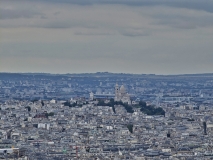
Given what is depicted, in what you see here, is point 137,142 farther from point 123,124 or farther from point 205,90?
point 205,90

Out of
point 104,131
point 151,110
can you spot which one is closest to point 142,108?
point 151,110

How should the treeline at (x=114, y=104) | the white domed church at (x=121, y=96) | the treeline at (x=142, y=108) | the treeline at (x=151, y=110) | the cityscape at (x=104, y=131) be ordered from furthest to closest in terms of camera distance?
the white domed church at (x=121, y=96) → the treeline at (x=114, y=104) → the treeline at (x=142, y=108) → the treeline at (x=151, y=110) → the cityscape at (x=104, y=131)

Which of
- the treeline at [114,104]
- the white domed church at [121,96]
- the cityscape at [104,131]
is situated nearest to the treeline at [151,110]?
the cityscape at [104,131]

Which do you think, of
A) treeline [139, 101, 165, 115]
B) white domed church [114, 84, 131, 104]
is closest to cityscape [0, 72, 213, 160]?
treeline [139, 101, 165, 115]

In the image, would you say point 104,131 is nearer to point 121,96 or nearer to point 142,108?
point 142,108

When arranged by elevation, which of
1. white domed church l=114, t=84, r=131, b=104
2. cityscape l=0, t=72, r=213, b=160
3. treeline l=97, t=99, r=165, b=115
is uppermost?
white domed church l=114, t=84, r=131, b=104

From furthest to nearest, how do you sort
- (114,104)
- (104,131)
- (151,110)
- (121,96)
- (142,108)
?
(121,96) < (114,104) < (142,108) < (151,110) < (104,131)

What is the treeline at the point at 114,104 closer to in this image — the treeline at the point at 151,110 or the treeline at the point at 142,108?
the treeline at the point at 142,108

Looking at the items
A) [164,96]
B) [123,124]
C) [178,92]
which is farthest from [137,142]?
[178,92]

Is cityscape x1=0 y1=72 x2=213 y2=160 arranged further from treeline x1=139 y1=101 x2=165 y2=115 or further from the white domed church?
the white domed church

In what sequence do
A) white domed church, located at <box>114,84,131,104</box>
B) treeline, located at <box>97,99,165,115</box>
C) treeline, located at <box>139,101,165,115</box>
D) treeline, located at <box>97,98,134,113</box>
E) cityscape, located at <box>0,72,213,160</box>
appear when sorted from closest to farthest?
cityscape, located at <box>0,72,213,160</box>
treeline, located at <box>139,101,165,115</box>
treeline, located at <box>97,99,165,115</box>
treeline, located at <box>97,98,134,113</box>
white domed church, located at <box>114,84,131,104</box>

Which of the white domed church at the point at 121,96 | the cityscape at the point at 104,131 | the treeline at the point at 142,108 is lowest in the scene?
the cityscape at the point at 104,131
